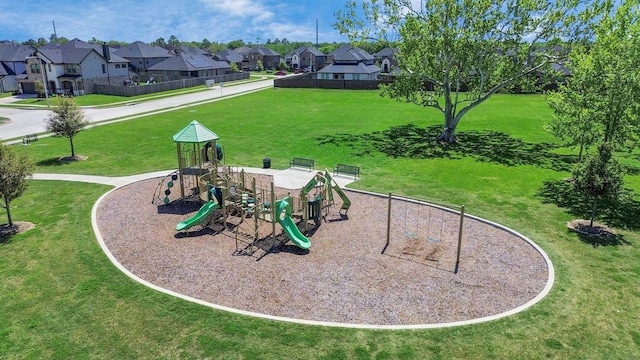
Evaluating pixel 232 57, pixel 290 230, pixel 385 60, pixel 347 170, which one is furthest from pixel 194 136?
pixel 232 57

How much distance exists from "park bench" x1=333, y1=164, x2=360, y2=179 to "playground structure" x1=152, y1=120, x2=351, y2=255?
431 centimetres

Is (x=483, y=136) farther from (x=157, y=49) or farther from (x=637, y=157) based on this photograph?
(x=157, y=49)

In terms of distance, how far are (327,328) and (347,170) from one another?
14.1m

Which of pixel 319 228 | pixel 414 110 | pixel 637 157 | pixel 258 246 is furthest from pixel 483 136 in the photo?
pixel 258 246

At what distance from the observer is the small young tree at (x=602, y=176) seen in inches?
637

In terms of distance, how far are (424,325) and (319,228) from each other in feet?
23.7

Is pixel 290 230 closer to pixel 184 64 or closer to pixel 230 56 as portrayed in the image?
pixel 184 64

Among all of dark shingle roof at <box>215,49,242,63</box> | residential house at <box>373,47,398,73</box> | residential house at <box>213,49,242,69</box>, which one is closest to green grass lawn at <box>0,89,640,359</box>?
residential house at <box>373,47,398,73</box>

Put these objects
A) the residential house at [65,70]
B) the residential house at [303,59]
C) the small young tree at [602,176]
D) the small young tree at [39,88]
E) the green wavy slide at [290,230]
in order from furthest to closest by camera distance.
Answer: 1. the residential house at [303,59]
2. the residential house at [65,70]
3. the small young tree at [39,88]
4. the small young tree at [602,176]
5. the green wavy slide at [290,230]

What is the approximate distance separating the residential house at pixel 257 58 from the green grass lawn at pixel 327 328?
347 feet

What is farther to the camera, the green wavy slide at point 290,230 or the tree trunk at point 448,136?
the tree trunk at point 448,136

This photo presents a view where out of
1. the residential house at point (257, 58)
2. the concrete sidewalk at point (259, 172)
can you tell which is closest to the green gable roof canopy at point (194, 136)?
the concrete sidewalk at point (259, 172)

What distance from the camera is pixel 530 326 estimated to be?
444 inches

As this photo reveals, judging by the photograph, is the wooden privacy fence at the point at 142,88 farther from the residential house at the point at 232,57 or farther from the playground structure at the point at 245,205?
the residential house at the point at 232,57
